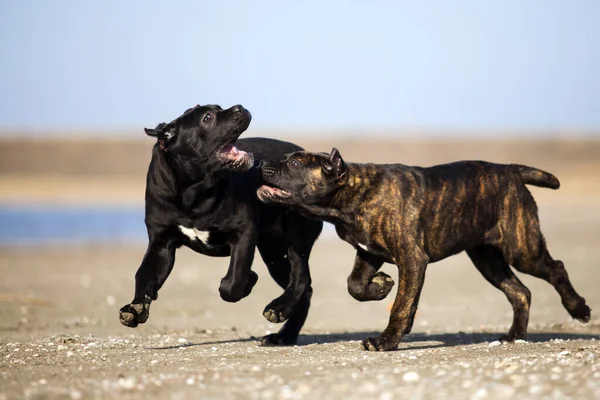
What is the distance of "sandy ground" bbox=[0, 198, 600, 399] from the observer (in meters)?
5.68

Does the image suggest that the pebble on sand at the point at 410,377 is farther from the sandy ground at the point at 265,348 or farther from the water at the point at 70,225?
the water at the point at 70,225

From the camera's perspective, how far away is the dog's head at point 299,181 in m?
8.22

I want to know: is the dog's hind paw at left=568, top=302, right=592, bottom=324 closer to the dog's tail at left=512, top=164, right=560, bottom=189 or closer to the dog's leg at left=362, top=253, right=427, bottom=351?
the dog's tail at left=512, top=164, right=560, bottom=189

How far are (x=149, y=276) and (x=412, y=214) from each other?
7.30ft

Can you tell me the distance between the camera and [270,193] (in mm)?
8242

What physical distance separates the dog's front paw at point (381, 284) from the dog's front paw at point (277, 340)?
102 centimetres

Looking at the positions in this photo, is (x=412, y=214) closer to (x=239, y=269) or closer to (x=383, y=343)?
(x=383, y=343)

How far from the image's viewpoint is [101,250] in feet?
69.6

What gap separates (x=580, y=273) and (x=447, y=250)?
7812mm

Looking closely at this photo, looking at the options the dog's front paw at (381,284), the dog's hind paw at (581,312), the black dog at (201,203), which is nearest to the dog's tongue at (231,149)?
the black dog at (201,203)

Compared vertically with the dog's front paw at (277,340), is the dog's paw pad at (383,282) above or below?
above

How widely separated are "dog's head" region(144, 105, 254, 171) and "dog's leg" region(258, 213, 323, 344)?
107 centimetres

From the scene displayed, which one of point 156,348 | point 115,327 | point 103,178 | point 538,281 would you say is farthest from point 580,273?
point 103,178

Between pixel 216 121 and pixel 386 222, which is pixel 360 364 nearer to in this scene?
pixel 386 222
